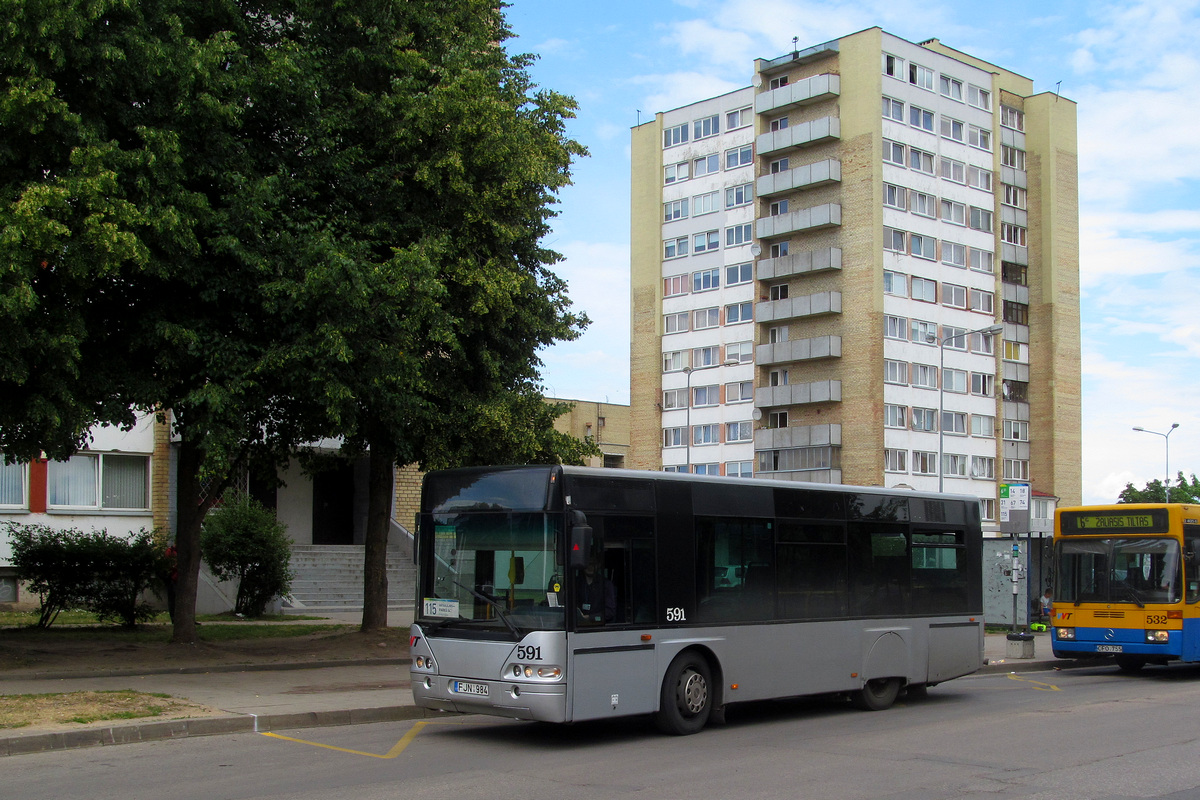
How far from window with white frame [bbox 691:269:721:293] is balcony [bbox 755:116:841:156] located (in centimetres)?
791

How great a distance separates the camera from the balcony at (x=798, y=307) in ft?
215

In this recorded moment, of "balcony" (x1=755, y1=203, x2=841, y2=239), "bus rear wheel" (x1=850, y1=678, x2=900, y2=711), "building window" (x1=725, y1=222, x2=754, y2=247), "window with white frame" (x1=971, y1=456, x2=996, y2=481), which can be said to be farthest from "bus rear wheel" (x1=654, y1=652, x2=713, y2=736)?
"building window" (x1=725, y1=222, x2=754, y2=247)

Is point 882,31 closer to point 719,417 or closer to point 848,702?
point 719,417

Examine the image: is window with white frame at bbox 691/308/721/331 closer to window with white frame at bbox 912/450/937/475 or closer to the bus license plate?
window with white frame at bbox 912/450/937/475

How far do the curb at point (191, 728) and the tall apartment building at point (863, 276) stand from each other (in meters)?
52.7

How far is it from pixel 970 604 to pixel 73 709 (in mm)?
11492

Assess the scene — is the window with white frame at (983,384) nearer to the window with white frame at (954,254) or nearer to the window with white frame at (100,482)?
the window with white frame at (954,254)

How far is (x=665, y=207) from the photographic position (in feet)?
247

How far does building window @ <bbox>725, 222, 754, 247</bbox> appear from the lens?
7048 cm

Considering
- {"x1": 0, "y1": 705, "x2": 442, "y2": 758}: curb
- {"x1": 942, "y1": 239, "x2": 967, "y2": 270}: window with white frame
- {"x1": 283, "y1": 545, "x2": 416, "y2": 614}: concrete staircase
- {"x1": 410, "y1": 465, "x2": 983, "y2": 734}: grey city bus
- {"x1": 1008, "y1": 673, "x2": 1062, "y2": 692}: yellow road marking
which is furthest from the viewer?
{"x1": 942, "y1": 239, "x2": 967, "y2": 270}: window with white frame

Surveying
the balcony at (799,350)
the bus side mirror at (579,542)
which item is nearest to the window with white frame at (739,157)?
the balcony at (799,350)

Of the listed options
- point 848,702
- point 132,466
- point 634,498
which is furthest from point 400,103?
point 132,466

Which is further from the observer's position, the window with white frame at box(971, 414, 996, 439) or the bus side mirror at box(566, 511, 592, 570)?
the window with white frame at box(971, 414, 996, 439)

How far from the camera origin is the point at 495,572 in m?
11.6
